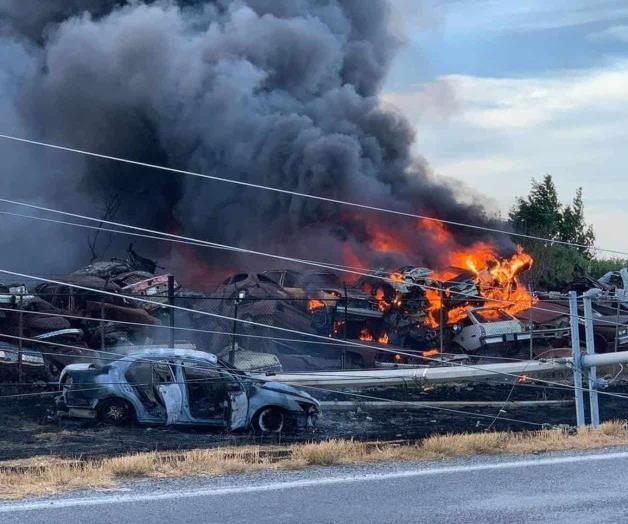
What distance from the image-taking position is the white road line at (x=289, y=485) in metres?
5.81

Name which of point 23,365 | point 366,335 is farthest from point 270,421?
point 366,335

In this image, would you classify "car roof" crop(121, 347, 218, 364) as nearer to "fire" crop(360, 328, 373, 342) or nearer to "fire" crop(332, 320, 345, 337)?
"fire" crop(332, 320, 345, 337)

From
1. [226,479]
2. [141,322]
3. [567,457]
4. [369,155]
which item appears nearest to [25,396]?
[141,322]

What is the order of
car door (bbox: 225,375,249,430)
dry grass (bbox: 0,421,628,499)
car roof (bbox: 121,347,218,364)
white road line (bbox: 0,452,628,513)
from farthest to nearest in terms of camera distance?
1. car roof (bbox: 121,347,218,364)
2. car door (bbox: 225,375,249,430)
3. dry grass (bbox: 0,421,628,499)
4. white road line (bbox: 0,452,628,513)

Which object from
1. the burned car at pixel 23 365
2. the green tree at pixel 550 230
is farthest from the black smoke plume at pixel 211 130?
the burned car at pixel 23 365

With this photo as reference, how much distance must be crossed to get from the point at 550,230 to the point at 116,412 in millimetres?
32315

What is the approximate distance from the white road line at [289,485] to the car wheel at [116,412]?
6067 mm

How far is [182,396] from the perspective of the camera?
471 inches

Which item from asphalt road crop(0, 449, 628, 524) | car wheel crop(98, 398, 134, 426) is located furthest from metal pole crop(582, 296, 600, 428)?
car wheel crop(98, 398, 134, 426)

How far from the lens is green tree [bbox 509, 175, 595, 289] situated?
3228cm

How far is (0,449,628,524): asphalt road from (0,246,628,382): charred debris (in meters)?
8.61

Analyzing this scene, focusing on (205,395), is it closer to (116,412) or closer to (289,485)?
(116,412)

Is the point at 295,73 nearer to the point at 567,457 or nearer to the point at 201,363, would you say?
the point at 201,363

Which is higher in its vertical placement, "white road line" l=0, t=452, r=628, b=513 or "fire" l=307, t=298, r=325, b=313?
"fire" l=307, t=298, r=325, b=313
